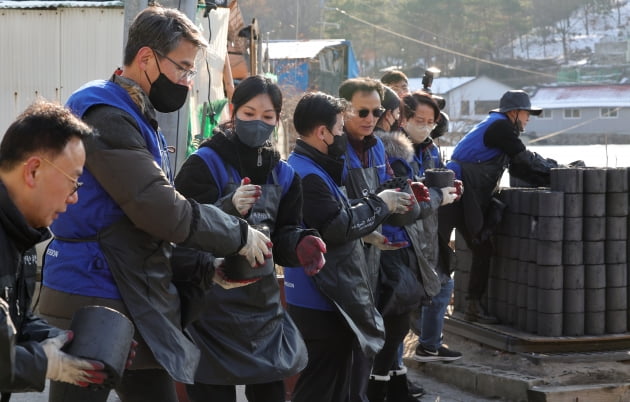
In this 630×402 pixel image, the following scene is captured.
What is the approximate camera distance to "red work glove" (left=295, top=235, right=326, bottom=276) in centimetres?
425

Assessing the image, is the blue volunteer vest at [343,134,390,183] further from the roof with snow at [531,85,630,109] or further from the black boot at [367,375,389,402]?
the roof with snow at [531,85,630,109]

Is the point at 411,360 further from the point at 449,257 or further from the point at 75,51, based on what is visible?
the point at 75,51

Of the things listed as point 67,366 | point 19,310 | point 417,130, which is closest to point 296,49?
point 417,130

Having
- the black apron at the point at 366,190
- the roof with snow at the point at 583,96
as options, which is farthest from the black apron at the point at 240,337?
the roof with snow at the point at 583,96

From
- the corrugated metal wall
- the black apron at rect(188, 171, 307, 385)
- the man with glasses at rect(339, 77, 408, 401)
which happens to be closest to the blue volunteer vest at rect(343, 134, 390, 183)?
the man with glasses at rect(339, 77, 408, 401)

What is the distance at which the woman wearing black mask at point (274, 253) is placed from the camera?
164 inches

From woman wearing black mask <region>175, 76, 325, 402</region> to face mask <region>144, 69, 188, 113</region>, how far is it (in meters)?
0.50

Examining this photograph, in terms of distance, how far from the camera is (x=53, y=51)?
31.7 feet

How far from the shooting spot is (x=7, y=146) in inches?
111

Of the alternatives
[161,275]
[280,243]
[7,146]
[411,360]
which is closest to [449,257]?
[411,360]

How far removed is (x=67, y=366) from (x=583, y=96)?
6211 cm

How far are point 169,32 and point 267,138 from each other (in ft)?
2.94

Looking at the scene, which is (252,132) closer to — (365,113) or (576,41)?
(365,113)

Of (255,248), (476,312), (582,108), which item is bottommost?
(476,312)
